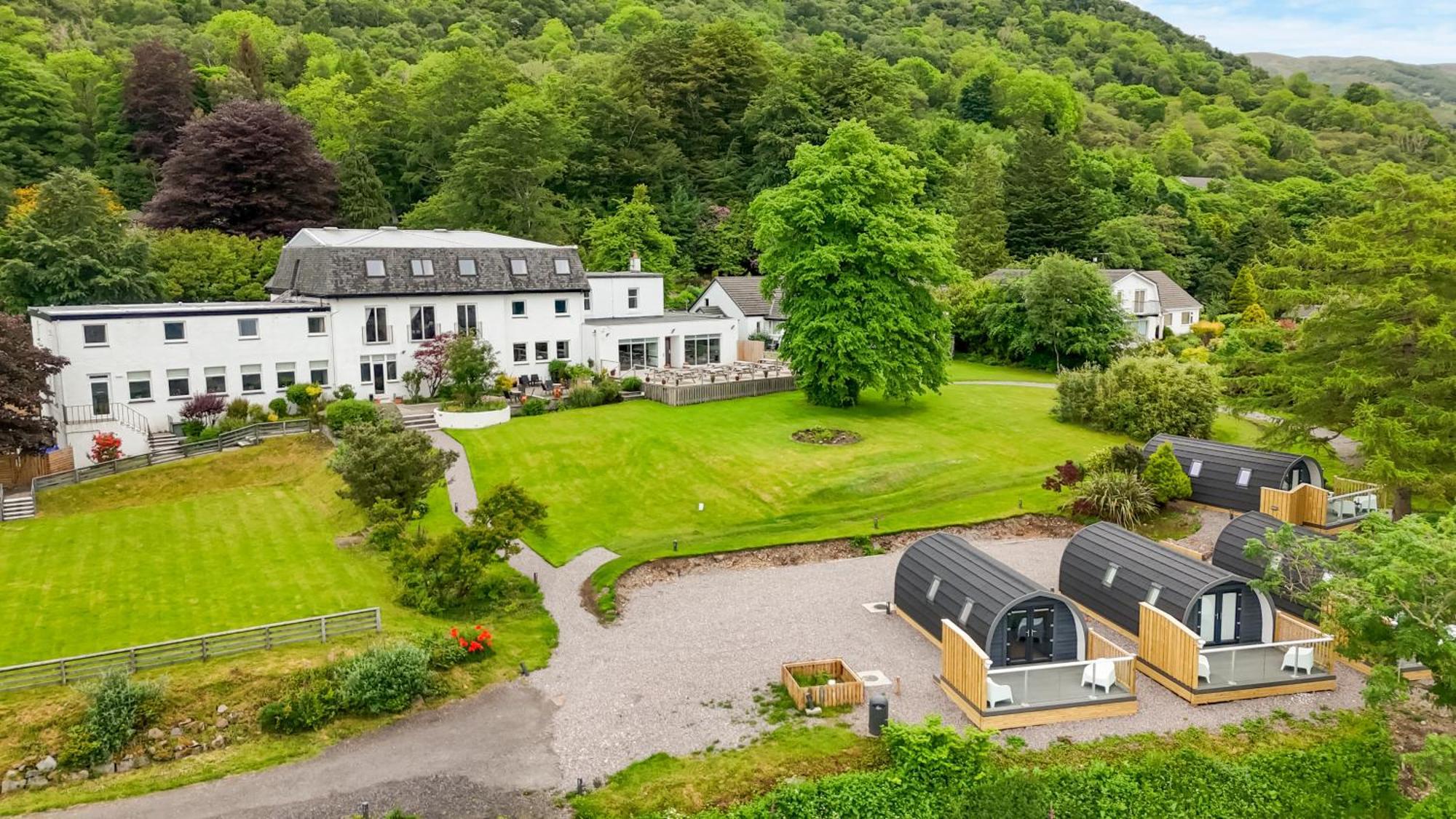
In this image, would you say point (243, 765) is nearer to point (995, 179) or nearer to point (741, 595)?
point (741, 595)

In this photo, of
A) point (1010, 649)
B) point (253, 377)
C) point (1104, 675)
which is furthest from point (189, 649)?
point (253, 377)

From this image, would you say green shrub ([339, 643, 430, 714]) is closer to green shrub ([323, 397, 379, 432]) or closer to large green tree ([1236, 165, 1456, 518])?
green shrub ([323, 397, 379, 432])

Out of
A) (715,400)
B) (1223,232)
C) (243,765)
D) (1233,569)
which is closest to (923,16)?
(1223,232)

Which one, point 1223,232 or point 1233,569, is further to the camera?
point 1223,232

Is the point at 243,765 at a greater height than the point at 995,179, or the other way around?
the point at 995,179

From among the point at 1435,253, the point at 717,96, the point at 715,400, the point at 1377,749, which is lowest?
the point at 1377,749
